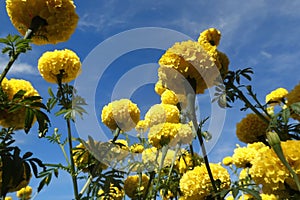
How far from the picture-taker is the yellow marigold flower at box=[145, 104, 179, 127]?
3605 millimetres

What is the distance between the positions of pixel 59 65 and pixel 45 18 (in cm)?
153

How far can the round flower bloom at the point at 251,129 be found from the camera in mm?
2746

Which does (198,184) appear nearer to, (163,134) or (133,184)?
(163,134)

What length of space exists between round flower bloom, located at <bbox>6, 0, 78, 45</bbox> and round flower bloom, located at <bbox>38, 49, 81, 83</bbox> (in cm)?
140

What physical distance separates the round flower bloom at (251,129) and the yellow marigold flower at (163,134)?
0.64m

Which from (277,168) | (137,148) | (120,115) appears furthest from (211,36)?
(137,148)

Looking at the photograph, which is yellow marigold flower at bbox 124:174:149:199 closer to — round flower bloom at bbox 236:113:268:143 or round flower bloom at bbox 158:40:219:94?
round flower bloom at bbox 236:113:268:143

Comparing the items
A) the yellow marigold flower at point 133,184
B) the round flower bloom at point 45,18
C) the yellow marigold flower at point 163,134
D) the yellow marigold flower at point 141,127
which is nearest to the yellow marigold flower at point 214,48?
A: the round flower bloom at point 45,18

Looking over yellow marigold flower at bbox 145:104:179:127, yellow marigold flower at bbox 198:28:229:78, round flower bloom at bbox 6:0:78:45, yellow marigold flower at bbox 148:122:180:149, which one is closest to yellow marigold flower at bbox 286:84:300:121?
yellow marigold flower at bbox 198:28:229:78

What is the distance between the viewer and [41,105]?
173 cm

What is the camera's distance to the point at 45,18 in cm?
171

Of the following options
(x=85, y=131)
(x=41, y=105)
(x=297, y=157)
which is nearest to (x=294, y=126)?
(x=297, y=157)

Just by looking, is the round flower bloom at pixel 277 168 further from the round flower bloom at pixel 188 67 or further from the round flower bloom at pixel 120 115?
the round flower bloom at pixel 120 115

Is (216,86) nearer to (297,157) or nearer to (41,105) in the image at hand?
(297,157)
